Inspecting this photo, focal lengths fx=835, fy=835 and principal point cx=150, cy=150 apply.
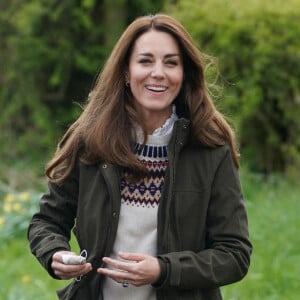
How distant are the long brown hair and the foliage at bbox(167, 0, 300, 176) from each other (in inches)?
256

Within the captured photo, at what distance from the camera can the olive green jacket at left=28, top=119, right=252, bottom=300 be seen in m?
2.70

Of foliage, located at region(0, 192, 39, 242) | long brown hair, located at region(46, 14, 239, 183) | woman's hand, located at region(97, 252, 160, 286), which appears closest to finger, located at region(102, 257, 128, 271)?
woman's hand, located at region(97, 252, 160, 286)

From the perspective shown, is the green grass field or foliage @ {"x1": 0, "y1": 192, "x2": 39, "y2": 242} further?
foliage @ {"x1": 0, "y1": 192, "x2": 39, "y2": 242}

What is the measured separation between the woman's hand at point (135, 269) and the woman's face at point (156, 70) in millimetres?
552

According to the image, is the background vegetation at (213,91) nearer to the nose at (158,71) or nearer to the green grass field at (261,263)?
the green grass field at (261,263)

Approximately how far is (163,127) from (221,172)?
0.84ft

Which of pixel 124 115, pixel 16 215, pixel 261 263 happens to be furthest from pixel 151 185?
pixel 16 215

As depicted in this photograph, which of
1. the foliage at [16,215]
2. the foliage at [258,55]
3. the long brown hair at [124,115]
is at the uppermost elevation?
the long brown hair at [124,115]

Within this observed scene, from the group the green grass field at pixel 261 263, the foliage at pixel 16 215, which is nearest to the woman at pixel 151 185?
the green grass field at pixel 261 263

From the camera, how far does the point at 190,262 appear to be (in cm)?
265

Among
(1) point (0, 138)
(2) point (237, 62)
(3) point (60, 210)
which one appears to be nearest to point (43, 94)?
(1) point (0, 138)

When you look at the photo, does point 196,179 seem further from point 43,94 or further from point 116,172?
point 43,94

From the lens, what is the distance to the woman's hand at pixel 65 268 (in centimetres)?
262

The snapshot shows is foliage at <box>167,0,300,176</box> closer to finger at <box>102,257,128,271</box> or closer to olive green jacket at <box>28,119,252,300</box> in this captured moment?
olive green jacket at <box>28,119,252,300</box>
